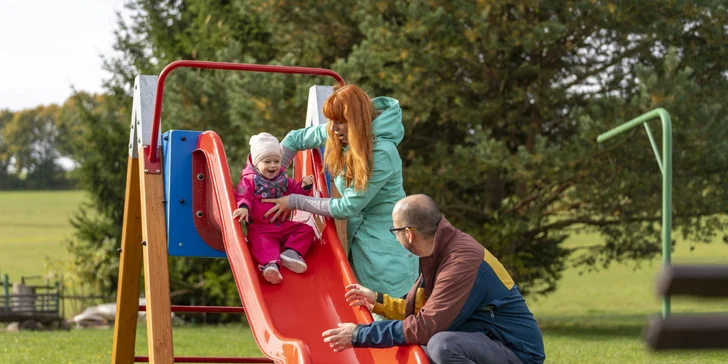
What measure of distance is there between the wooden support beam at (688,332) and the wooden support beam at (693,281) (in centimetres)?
6

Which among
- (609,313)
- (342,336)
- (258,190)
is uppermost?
(258,190)

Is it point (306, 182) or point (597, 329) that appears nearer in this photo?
point (306, 182)

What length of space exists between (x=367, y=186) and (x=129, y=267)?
1984 millimetres

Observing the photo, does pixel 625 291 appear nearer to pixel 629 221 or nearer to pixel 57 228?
pixel 629 221

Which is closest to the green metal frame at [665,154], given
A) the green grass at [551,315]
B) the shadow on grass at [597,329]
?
the green grass at [551,315]

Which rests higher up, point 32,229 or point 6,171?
point 6,171

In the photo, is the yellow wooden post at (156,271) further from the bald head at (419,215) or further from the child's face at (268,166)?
the bald head at (419,215)

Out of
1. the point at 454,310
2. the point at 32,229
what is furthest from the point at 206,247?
the point at 32,229

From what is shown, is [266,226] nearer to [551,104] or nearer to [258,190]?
[258,190]

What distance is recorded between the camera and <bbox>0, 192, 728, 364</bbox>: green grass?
1110cm

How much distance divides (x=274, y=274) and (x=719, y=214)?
12.4 m

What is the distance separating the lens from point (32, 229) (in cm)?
5125

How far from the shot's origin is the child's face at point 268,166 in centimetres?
529

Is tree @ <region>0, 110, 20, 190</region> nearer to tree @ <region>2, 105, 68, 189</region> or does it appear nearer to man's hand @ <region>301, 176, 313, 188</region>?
tree @ <region>2, 105, 68, 189</region>
